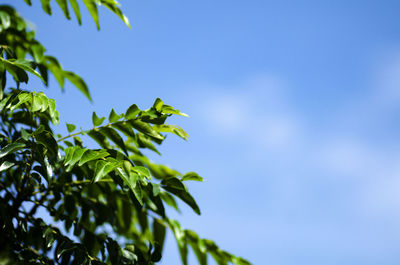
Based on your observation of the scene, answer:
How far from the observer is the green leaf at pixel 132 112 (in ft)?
4.53

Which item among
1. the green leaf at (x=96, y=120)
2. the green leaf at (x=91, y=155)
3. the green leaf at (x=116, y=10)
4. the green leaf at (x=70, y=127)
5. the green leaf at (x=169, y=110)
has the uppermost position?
the green leaf at (x=116, y=10)

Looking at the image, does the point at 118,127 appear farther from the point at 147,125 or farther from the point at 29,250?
the point at 29,250

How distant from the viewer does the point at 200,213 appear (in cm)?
136

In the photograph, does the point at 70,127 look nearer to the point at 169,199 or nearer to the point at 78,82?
the point at 78,82

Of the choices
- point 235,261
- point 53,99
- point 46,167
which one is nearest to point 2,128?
point 53,99

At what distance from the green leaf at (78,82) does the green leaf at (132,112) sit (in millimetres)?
386

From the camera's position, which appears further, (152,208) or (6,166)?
(152,208)

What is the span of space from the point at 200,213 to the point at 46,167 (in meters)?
0.54

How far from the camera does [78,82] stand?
171cm

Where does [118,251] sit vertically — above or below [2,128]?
below

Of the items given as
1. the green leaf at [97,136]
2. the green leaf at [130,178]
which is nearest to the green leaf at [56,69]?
the green leaf at [97,136]

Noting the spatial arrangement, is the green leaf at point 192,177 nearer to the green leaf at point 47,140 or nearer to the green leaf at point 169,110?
the green leaf at point 169,110

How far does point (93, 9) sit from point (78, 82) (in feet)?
1.15

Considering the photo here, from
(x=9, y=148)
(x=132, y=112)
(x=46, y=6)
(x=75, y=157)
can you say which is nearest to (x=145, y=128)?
(x=132, y=112)
